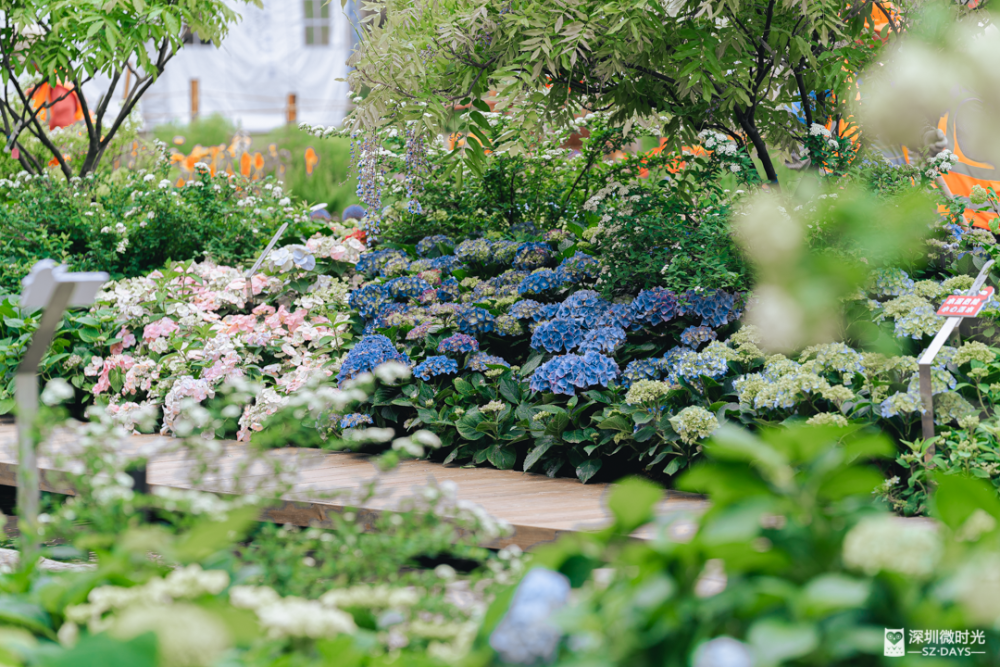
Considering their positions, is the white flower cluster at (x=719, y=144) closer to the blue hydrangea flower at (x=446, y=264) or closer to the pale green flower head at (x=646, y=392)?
the pale green flower head at (x=646, y=392)

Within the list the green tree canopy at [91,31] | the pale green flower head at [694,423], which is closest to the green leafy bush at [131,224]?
the green tree canopy at [91,31]

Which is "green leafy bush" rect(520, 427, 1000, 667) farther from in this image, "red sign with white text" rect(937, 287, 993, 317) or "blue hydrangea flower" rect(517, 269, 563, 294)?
"blue hydrangea flower" rect(517, 269, 563, 294)

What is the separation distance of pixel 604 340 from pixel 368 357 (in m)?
0.91

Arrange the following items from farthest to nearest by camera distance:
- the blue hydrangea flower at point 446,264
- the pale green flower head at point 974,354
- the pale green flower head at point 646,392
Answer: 1. the blue hydrangea flower at point 446,264
2. the pale green flower head at point 646,392
3. the pale green flower head at point 974,354

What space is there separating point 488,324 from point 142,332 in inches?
77.4

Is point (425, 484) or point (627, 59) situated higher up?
point (627, 59)

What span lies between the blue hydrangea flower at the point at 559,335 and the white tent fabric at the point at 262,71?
14.2m

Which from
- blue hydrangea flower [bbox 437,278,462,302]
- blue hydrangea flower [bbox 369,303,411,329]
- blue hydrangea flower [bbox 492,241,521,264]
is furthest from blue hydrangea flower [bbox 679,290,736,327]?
blue hydrangea flower [bbox 369,303,411,329]

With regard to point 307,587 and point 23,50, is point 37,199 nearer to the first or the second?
point 23,50

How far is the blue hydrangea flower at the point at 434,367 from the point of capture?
10.9 ft

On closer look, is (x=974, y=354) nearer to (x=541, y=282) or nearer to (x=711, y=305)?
(x=711, y=305)

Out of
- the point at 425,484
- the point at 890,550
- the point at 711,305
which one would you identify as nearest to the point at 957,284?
the point at 711,305

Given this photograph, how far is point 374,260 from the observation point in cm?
423

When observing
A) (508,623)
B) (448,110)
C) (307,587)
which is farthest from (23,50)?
(508,623)
